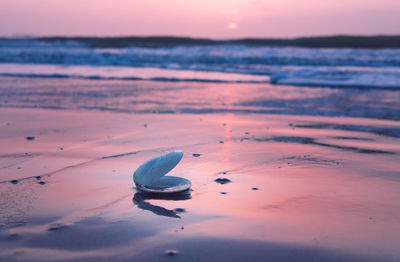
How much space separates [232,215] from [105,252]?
0.81 meters

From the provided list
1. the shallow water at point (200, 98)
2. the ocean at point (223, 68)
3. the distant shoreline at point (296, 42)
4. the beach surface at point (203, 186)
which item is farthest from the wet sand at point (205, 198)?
the distant shoreline at point (296, 42)

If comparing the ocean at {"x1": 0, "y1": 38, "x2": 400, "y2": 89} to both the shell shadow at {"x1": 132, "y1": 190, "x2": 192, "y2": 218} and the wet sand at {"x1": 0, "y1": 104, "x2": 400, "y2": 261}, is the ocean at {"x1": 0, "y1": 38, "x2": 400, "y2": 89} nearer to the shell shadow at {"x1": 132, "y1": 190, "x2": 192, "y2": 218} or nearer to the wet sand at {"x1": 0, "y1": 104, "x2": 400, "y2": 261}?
the wet sand at {"x1": 0, "y1": 104, "x2": 400, "y2": 261}

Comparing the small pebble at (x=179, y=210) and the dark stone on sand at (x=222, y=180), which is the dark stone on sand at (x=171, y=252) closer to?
the small pebble at (x=179, y=210)

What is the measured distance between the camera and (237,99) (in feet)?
27.3

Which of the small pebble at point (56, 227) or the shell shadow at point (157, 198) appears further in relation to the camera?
the shell shadow at point (157, 198)

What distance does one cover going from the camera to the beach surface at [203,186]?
2.12m

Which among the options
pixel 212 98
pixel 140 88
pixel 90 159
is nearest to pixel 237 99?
pixel 212 98

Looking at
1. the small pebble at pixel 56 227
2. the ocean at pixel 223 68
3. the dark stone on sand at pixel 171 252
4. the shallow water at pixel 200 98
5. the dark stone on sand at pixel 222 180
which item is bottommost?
the dark stone on sand at pixel 171 252

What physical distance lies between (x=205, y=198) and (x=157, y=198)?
0.32 m

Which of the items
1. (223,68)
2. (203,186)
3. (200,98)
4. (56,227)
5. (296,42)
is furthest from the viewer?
(296,42)

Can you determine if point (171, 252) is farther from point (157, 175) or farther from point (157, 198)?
point (157, 175)

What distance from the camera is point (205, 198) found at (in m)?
2.79

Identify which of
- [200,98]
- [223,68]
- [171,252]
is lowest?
[171,252]

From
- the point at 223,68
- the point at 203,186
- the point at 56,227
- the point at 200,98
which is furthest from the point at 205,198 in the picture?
the point at 223,68
